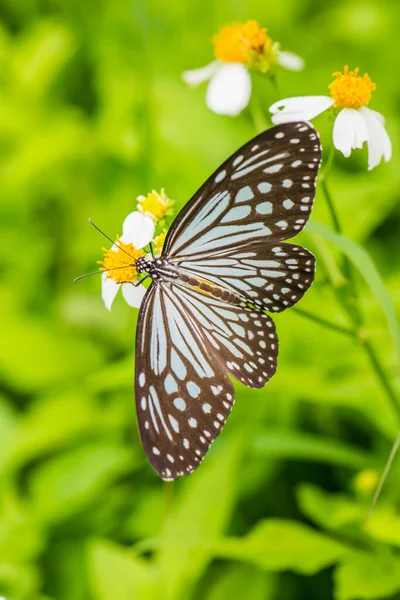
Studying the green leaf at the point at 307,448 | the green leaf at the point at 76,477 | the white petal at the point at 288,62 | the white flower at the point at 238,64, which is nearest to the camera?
the white flower at the point at 238,64

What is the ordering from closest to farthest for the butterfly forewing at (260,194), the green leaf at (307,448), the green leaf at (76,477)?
the butterfly forewing at (260,194)
the green leaf at (307,448)
the green leaf at (76,477)

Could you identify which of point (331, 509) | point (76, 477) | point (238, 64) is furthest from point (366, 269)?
point (76, 477)

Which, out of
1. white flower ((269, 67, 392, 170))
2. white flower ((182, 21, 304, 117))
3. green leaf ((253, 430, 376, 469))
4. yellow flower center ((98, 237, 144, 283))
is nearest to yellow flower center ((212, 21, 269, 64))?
white flower ((182, 21, 304, 117))

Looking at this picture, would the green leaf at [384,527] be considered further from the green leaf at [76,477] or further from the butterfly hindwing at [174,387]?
the green leaf at [76,477]

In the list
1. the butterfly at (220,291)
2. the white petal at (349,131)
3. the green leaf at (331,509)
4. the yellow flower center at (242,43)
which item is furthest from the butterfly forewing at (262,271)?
the green leaf at (331,509)

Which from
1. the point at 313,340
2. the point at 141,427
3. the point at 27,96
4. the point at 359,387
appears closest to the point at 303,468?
the point at 313,340

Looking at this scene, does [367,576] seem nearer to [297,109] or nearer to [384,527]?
[384,527]

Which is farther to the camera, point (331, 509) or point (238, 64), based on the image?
point (331, 509)
